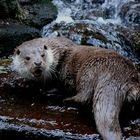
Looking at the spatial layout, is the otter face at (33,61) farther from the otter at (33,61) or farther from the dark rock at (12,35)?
the dark rock at (12,35)

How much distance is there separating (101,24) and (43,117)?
341 centimetres

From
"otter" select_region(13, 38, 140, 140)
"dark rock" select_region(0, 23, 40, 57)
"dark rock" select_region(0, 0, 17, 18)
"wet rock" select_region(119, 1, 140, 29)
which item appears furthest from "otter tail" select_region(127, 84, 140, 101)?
"dark rock" select_region(0, 0, 17, 18)

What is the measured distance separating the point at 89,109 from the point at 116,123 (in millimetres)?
461

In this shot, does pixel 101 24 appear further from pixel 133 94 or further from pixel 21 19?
pixel 133 94

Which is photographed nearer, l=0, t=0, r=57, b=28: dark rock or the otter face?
the otter face

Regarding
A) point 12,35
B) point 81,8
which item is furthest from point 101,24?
point 12,35

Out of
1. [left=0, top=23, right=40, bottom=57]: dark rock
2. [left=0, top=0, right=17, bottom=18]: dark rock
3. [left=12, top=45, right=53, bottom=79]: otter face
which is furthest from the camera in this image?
[left=0, top=0, right=17, bottom=18]: dark rock

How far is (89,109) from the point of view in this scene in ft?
10.7

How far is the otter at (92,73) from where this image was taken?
292cm

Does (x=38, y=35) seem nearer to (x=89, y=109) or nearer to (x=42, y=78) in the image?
(x=42, y=78)

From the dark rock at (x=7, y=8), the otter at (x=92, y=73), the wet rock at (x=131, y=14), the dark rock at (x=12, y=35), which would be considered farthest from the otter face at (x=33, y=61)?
the wet rock at (x=131, y=14)

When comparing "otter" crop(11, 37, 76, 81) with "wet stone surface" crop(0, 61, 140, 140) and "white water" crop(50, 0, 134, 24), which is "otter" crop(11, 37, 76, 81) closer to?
"wet stone surface" crop(0, 61, 140, 140)

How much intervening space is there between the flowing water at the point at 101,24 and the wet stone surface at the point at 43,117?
198 centimetres

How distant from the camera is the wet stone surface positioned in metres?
2.87
